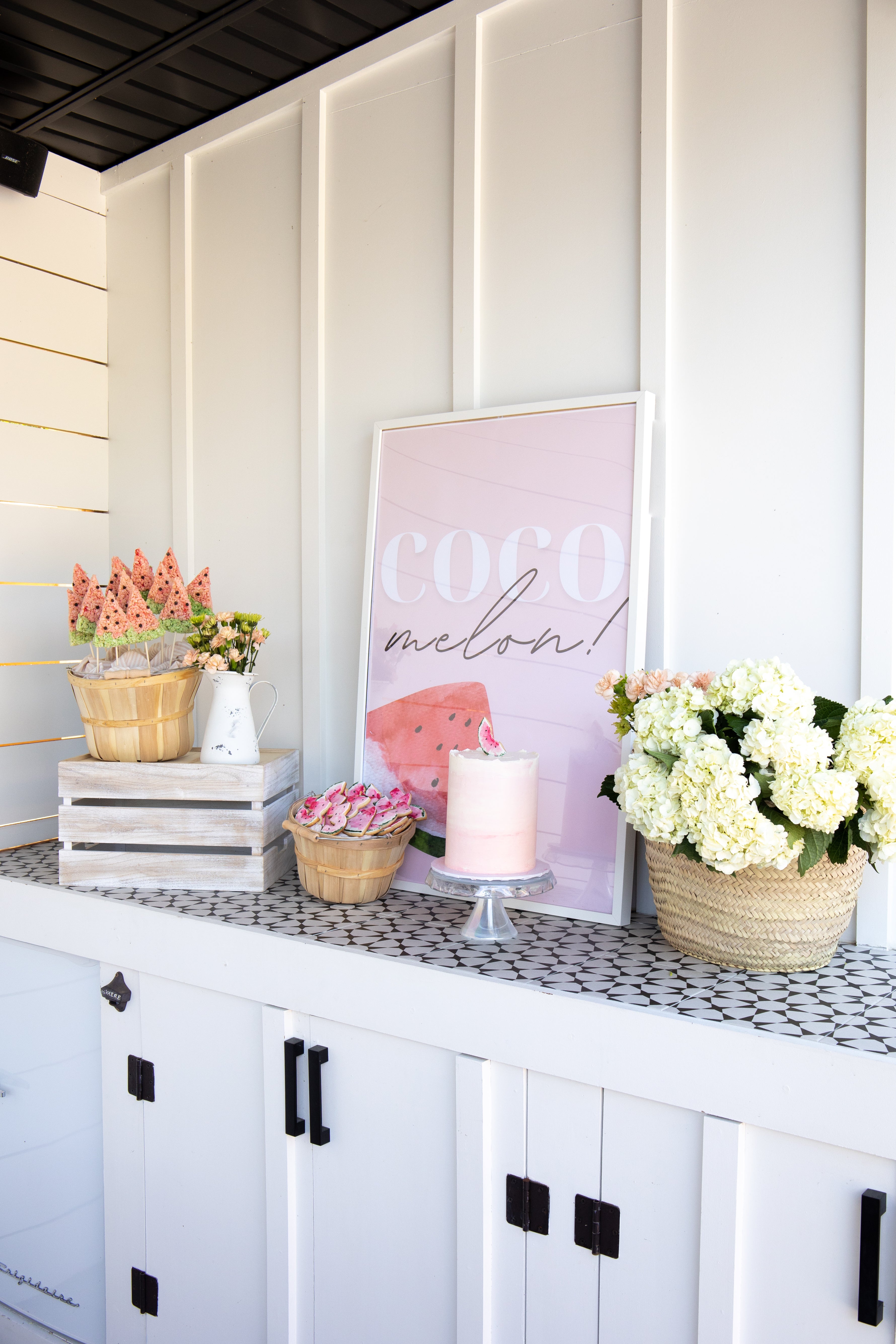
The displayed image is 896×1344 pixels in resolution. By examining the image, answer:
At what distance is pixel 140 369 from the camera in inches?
93.2

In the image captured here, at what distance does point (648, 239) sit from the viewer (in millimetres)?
1591

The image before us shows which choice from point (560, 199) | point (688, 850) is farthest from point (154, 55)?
point (688, 850)

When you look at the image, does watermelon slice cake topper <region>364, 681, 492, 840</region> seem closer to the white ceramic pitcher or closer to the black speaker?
the white ceramic pitcher

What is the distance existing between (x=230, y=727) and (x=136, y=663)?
0.69 feet

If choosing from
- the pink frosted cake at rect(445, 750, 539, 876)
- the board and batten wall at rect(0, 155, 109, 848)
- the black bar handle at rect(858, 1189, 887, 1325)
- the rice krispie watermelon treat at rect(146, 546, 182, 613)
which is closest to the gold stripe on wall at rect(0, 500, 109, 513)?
the board and batten wall at rect(0, 155, 109, 848)

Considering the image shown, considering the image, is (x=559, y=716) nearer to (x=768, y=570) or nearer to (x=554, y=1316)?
(x=768, y=570)

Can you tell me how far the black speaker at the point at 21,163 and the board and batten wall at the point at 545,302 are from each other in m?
0.23

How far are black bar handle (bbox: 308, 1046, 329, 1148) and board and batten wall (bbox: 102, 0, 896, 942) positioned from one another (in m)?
0.67

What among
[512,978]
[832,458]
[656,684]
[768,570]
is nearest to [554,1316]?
[512,978]

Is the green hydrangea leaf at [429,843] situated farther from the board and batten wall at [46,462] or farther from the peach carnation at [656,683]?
the board and batten wall at [46,462]

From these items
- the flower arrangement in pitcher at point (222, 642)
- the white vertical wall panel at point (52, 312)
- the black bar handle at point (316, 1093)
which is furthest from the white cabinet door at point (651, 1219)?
the white vertical wall panel at point (52, 312)

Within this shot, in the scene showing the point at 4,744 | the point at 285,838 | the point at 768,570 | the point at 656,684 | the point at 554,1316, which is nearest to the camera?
the point at 554,1316

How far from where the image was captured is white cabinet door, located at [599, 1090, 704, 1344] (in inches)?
45.5

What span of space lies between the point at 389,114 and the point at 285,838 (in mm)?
1424
